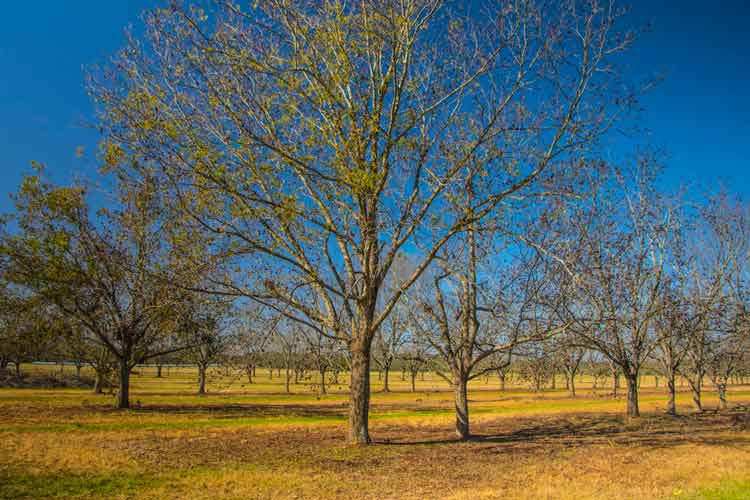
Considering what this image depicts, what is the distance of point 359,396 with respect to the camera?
13.6 meters

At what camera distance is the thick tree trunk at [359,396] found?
1354 centimetres

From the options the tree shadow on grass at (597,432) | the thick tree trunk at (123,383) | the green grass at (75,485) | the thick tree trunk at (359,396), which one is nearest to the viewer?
the green grass at (75,485)

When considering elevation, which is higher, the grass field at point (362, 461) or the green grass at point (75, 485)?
the green grass at point (75, 485)

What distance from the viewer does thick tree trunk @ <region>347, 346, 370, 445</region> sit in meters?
13.5

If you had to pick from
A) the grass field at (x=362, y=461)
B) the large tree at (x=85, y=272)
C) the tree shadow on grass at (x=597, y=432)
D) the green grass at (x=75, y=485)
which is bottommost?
the tree shadow on grass at (x=597, y=432)

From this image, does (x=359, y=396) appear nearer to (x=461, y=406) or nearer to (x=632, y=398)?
(x=461, y=406)

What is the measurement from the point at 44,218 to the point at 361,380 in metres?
20.1

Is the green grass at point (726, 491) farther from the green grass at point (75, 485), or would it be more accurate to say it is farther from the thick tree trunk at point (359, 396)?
the green grass at point (75, 485)

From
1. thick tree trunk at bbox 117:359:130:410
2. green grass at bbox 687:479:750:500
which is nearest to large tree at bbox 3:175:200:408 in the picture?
thick tree trunk at bbox 117:359:130:410

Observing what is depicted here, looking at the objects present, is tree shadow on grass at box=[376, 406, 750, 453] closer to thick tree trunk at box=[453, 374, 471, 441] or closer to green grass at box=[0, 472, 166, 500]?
thick tree trunk at box=[453, 374, 471, 441]

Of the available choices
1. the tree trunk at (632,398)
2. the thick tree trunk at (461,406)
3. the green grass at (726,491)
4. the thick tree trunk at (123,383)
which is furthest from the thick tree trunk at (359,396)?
the thick tree trunk at (123,383)

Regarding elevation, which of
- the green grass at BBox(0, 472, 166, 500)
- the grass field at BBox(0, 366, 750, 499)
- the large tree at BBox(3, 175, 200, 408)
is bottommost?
the grass field at BBox(0, 366, 750, 499)

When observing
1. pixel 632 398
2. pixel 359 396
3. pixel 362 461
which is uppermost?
pixel 359 396

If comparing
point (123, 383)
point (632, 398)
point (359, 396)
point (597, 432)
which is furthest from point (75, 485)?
point (632, 398)
